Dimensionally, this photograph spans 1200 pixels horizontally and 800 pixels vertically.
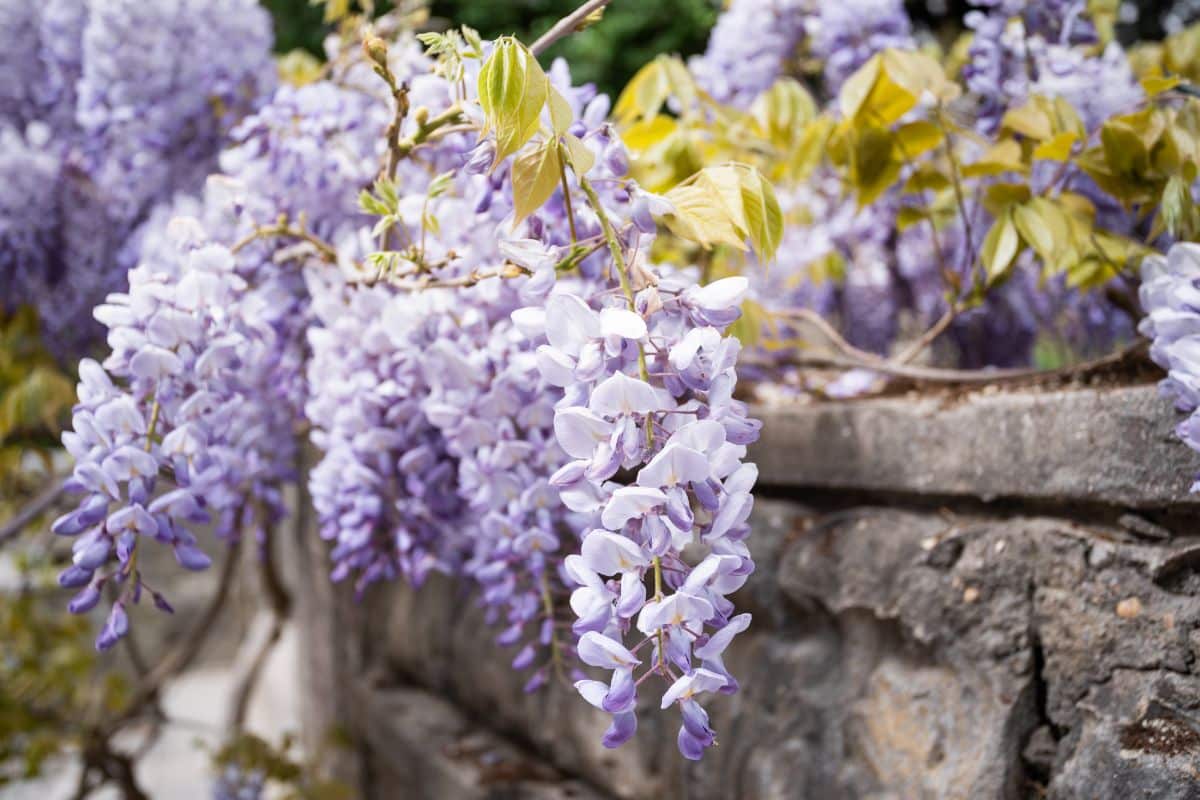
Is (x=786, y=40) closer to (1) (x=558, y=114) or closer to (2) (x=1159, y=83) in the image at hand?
(2) (x=1159, y=83)

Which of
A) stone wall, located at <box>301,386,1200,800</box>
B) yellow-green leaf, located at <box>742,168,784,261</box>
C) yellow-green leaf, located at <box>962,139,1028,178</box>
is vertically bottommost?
stone wall, located at <box>301,386,1200,800</box>

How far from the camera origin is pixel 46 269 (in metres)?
1.44

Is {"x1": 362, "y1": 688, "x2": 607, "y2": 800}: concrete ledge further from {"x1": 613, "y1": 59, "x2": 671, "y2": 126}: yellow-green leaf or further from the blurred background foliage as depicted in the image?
the blurred background foliage

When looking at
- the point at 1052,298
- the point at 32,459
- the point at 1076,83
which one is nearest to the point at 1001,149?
the point at 1076,83

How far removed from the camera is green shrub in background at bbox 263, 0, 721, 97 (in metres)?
4.25

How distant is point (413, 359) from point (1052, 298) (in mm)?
1051

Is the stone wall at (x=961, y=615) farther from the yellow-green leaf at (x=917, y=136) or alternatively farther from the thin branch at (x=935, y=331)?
the yellow-green leaf at (x=917, y=136)

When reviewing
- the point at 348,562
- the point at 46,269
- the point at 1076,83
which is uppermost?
the point at 46,269

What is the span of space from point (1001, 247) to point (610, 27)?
12.0 ft

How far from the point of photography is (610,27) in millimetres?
4273

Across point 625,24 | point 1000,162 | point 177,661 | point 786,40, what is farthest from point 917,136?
point 625,24

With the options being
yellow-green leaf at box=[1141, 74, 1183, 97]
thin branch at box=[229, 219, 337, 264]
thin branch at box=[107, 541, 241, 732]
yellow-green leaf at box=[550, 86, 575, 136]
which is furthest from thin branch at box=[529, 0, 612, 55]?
thin branch at box=[107, 541, 241, 732]

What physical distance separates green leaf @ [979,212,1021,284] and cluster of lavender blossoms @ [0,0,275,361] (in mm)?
947

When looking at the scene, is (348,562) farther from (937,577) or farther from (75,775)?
(75,775)
